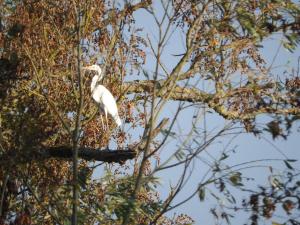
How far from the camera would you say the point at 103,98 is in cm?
677

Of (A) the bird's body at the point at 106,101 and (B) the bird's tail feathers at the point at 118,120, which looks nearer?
(A) the bird's body at the point at 106,101

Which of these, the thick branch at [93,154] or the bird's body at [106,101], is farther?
the bird's body at [106,101]

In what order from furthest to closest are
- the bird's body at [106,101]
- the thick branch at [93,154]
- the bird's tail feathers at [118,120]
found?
the bird's tail feathers at [118,120]
the bird's body at [106,101]
the thick branch at [93,154]

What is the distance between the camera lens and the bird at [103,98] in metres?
6.62

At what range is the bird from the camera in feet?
21.7

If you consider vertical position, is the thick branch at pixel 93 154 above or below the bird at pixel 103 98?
below

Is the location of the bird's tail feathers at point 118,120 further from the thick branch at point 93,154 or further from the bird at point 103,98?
the thick branch at point 93,154

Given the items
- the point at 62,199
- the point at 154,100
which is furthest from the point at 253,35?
the point at 62,199

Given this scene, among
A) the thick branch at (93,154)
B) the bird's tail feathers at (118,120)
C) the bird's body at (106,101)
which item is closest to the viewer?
the thick branch at (93,154)

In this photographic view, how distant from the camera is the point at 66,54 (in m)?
7.34

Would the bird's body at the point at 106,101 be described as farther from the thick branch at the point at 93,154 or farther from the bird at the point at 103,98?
the thick branch at the point at 93,154

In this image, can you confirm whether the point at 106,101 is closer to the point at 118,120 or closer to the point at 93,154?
the point at 118,120

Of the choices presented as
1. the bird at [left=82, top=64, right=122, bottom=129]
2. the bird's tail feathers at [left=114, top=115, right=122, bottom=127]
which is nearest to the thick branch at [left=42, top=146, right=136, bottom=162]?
the bird at [left=82, top=64, right=122, bottom=129]

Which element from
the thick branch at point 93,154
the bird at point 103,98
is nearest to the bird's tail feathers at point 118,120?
the bird at point 103,98
